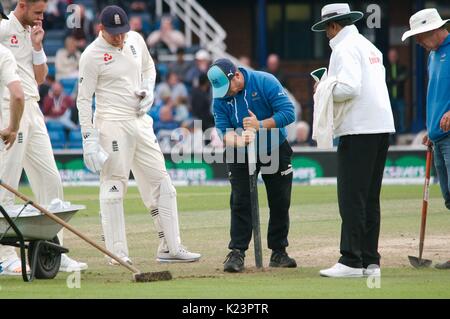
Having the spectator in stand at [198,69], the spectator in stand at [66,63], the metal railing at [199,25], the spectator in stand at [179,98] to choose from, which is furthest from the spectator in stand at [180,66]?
the spectator in stand at [66,63]

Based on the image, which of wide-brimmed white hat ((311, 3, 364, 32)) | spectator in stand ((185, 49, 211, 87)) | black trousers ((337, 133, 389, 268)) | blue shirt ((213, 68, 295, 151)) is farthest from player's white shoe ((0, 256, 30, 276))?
spectator in stand ((185, 49, 211, 87))

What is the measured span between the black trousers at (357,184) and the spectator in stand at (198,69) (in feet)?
49.8

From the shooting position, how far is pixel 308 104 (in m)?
27.0

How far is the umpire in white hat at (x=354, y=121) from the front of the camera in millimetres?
9766

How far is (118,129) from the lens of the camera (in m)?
11.4

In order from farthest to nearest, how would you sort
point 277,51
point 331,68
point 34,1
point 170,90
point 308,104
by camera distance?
1. point 277,51
2. point 308,104
3. point 170,90
4. point 34,1
5. point 331,68

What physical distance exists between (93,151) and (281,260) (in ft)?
6.66

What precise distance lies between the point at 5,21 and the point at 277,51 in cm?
2011

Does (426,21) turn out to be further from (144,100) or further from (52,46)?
(52,46)

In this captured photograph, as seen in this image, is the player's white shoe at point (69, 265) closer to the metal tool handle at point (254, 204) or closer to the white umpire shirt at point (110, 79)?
the white umpire shirt at point (110, 79)

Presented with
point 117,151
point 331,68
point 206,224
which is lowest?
point 206,224

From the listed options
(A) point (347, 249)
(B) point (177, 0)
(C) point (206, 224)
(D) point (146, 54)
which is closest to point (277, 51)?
(B) point (177, 0)

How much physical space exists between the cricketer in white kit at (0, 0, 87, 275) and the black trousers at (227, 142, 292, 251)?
147cm

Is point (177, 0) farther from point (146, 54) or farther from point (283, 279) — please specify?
point (283, 279)
